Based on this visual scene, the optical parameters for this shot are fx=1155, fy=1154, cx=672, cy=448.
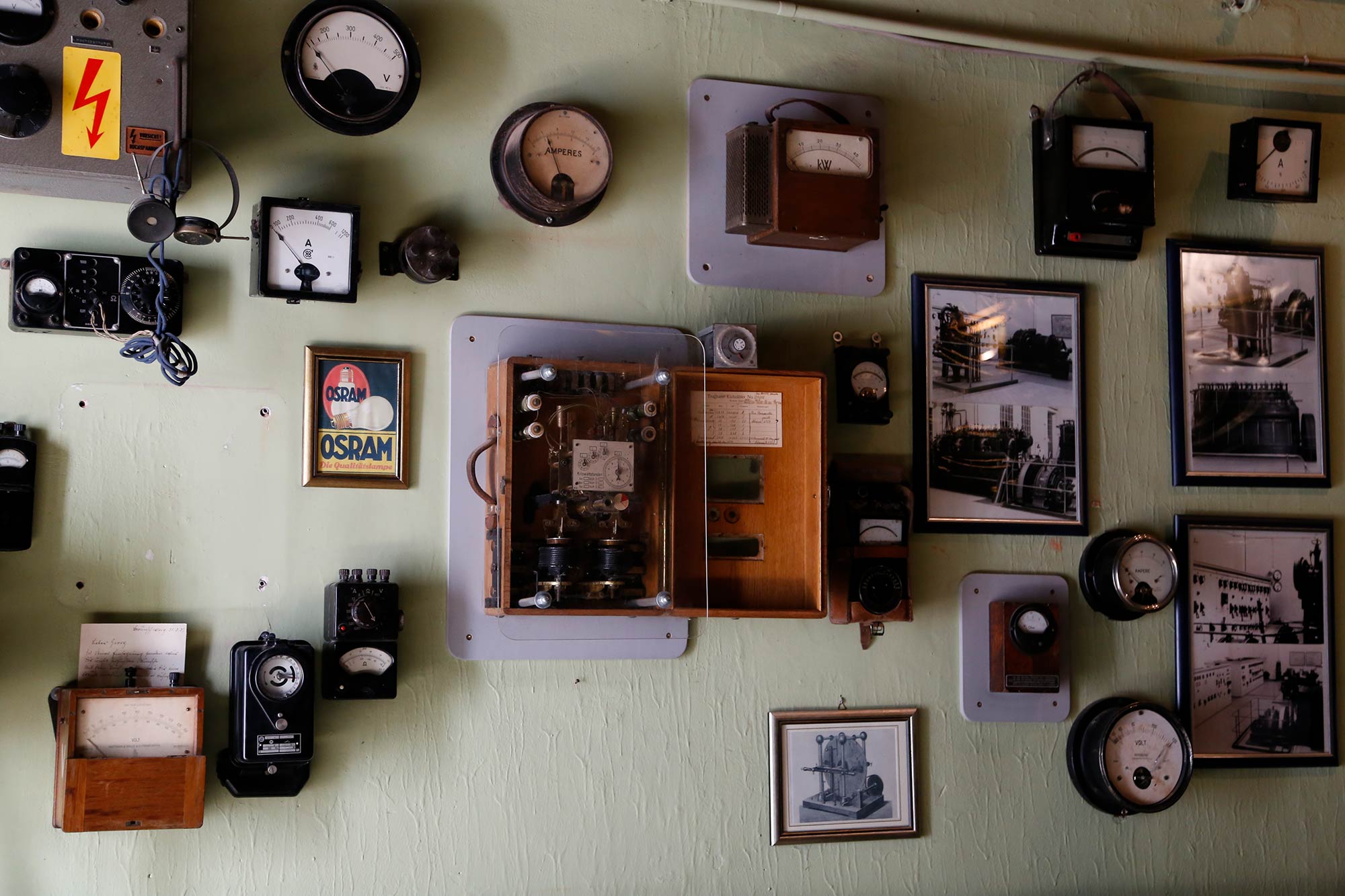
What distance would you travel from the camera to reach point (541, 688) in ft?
8.31

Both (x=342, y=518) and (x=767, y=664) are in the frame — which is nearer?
(x=342, y=518)

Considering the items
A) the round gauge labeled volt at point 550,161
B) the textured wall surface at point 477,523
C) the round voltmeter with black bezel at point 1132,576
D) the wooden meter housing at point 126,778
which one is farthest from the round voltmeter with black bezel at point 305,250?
the round voltmeter with black bezel at point 1132,576

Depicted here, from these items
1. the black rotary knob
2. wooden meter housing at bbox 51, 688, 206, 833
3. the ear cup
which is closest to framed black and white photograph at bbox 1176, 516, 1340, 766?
wooden meter housing at bbox 51, 688, 206, 833

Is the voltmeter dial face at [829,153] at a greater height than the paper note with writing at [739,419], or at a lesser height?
greater

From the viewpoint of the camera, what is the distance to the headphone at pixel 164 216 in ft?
6.96

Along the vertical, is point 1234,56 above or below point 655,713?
above

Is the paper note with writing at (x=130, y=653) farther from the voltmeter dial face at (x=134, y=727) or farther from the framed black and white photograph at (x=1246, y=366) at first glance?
the framed black and white photograph at (x=1246, y=366)

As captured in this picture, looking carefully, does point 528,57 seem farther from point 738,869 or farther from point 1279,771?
point 1279,771

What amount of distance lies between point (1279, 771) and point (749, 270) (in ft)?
6.19

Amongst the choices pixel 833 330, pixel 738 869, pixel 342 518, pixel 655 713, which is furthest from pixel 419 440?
pixel 738 869

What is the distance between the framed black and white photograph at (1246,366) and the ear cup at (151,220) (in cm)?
239

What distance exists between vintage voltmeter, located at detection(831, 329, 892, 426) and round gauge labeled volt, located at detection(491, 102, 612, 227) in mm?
695

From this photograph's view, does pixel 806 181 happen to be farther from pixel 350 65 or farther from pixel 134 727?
pixel 134 727

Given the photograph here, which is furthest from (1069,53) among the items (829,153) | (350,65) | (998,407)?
(350,65)
